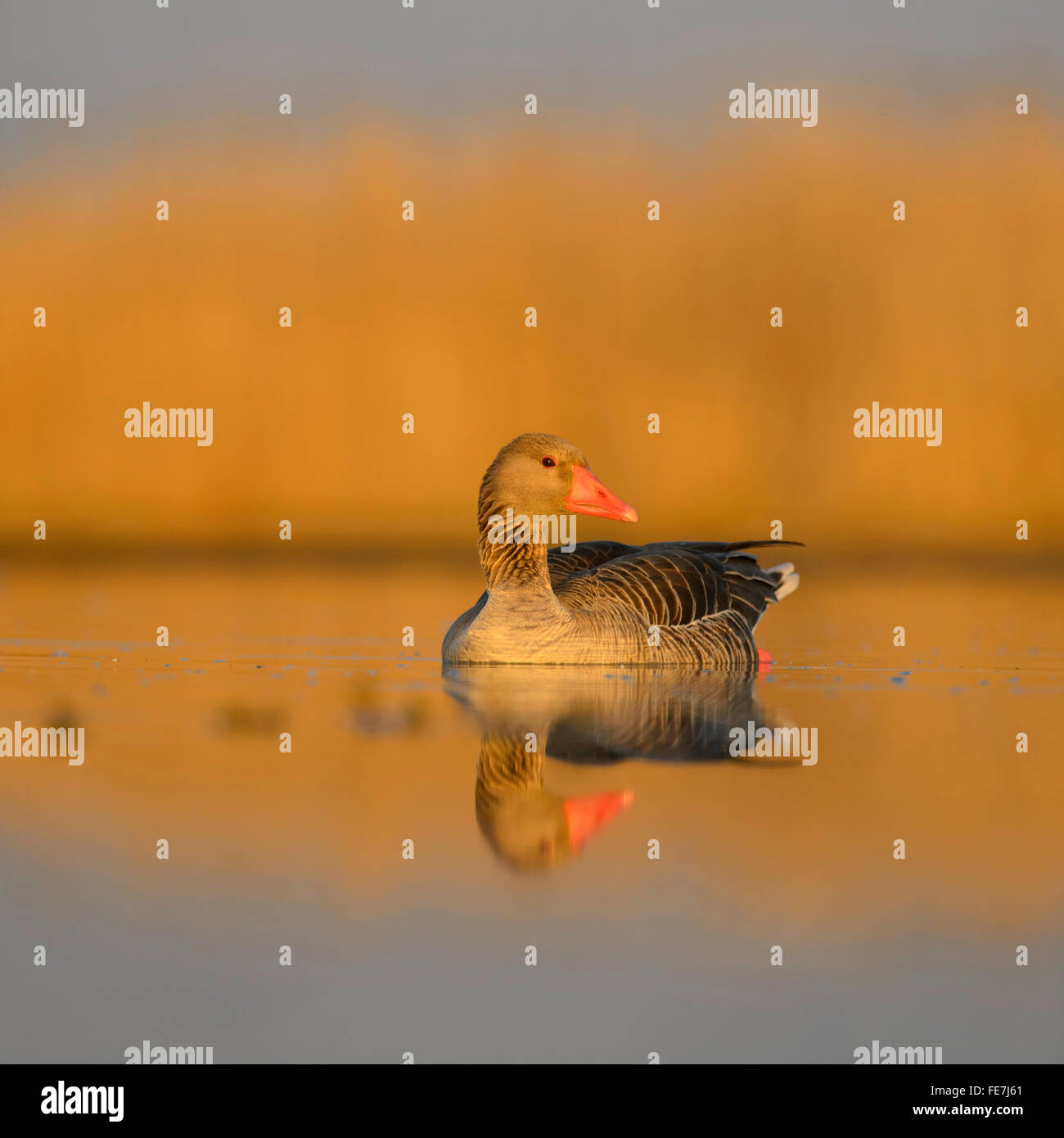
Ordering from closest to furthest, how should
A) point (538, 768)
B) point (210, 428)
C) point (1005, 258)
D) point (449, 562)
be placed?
point (538, 768), point (449, 562), point (210, 428), point (1005, 258)

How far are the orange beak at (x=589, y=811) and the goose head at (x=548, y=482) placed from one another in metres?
5.56

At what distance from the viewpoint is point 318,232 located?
169ft

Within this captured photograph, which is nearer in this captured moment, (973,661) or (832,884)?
(832,884)

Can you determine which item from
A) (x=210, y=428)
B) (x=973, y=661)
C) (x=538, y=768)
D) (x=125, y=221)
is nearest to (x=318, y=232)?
(x=125, y=221)

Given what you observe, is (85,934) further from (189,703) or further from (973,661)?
(973,661)

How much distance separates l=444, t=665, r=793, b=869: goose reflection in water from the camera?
700 cm

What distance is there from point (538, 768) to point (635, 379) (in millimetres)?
38962

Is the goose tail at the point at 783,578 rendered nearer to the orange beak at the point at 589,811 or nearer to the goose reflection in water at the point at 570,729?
the goose reflection in water at the point at 570,729

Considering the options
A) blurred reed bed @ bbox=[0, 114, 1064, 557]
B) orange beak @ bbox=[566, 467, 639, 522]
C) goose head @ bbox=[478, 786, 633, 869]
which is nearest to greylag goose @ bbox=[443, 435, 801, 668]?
orange beak @ bbox=[566, 467, 639, 522]

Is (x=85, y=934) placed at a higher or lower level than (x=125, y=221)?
lower

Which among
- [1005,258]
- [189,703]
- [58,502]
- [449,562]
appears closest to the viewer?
[189,703]

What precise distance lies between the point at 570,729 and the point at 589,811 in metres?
2.23

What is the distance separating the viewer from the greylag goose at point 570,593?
12.5 meters

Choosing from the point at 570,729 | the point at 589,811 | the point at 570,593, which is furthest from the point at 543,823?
the point at 570,593
